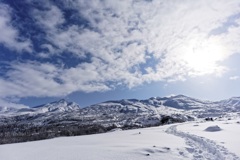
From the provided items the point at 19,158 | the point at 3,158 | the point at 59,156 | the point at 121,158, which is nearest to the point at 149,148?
the point at 121,158

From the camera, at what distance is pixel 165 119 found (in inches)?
6093

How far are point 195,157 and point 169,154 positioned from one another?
2.38 metres

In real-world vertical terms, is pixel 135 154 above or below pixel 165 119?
below

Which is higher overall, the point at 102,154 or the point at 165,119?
the point at 165,119

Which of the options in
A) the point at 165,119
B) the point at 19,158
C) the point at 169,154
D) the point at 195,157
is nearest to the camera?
the point at 195,157

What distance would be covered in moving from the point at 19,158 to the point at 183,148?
53.5ft

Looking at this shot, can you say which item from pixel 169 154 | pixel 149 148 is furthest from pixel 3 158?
pixel 169 154

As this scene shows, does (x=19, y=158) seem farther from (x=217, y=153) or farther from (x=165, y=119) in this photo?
(x=165, y=119)

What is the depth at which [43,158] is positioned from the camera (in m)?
22.5

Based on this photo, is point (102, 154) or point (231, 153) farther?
point (102, 154)

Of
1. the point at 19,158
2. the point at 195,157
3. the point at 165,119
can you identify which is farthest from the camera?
the point at 165,119

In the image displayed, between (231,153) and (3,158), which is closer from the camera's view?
(231,153)

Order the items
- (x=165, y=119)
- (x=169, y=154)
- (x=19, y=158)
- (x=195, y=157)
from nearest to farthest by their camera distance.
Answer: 1. (x=195, y=157)
2. (x=169, y=154)
3. (x=19, y=158)
4. (x=165, y=119)

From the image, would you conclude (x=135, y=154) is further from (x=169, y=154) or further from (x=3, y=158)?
(x=3, y=158)
